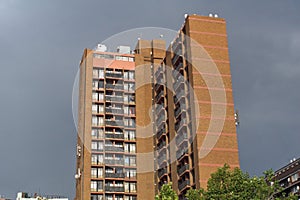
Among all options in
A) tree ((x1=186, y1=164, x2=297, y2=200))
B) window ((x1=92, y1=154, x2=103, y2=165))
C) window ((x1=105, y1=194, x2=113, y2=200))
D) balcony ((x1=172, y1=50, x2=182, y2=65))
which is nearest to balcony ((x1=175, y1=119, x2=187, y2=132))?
balcony ((x1=172, y1=50, x2=182, y2=65))

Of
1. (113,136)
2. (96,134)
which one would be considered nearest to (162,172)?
(113,136)

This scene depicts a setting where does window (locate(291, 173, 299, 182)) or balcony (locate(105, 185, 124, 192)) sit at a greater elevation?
window (locate(291, 173, 299, 182))

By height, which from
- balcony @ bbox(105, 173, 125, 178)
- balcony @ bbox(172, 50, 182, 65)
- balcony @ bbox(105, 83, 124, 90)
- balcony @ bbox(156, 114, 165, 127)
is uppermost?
balcony @ bbox(105, 83, 124, 90)

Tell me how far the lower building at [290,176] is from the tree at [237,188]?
43760 millimetres

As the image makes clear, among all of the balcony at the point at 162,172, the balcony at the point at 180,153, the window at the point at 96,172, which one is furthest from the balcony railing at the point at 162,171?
the window at the point at 96,172

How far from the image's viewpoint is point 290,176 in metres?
88.6

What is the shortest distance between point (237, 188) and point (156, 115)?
4807 centimetres

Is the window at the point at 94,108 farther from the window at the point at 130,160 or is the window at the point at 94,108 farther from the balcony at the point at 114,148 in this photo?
the window at the point at 130,160

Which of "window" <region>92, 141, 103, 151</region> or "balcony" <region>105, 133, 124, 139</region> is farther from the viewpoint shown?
"balcony" <region>105, 133, 124, 139</region>

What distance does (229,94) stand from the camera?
7469 centimetres

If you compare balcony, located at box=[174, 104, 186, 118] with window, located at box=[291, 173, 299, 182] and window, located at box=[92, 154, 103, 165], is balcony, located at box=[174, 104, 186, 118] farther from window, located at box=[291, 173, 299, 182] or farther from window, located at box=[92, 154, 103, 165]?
window, located at box=[291, 173, 299, 182]

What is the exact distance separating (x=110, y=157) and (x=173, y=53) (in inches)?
844

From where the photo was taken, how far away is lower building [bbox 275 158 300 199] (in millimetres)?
86188

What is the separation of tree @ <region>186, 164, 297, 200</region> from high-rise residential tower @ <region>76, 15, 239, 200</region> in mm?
24035
